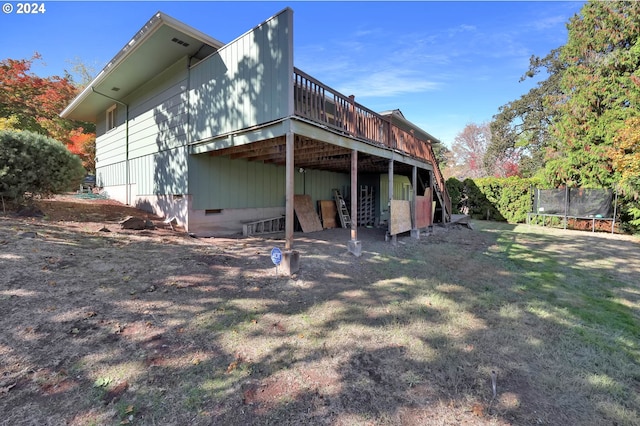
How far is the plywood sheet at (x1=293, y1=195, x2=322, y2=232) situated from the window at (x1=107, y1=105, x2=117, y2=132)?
8.73 metres

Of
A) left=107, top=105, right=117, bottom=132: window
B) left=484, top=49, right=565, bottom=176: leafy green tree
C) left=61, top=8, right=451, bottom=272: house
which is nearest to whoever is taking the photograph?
left=61, top=8, right=451, bottom=272: house

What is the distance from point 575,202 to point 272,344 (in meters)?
15.4

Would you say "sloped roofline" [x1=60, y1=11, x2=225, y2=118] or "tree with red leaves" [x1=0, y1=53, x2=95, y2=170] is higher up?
"tree with red leaves" [x1=0, y1=53, x2=95, y2=170]

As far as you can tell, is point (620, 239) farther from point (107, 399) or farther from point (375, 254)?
point (107, 399)

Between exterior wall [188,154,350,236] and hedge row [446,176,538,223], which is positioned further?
hedge row [446,176,538,223]

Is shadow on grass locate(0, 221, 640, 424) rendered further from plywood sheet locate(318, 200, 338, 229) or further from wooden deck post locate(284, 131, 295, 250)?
plywood sheet locate(318, 200, 338, 229)

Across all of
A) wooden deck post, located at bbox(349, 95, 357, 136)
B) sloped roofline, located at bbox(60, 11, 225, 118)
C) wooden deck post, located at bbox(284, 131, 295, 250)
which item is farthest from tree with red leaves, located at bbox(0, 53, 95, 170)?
wooden deck post, located at bbox(284, 131, 295, 250)

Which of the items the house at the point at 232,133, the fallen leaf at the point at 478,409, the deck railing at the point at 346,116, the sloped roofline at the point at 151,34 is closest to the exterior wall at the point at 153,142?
the house at the point at 232,133

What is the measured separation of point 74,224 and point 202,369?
6.35 meters

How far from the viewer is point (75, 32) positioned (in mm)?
10500

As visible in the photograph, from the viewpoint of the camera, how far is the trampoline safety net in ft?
39.1

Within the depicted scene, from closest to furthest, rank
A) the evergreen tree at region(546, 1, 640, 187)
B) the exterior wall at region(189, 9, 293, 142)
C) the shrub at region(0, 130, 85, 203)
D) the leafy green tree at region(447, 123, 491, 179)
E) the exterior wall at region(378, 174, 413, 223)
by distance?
1. the exterior wall at region(189, 9, 293, 142)
2. the shrub at region(0, 130, 85, 203)
3. the evergreen tree at region(546, 1, 640, 187)
4. the exterior wall at region(378, 174, 413, 223)
5. the leafy green tree at region(447, 123, 491, 179)

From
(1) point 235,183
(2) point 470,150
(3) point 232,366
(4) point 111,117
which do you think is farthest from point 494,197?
(2) point 470,150

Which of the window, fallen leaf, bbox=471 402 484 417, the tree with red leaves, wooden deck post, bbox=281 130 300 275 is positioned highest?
the tree with red leaves
